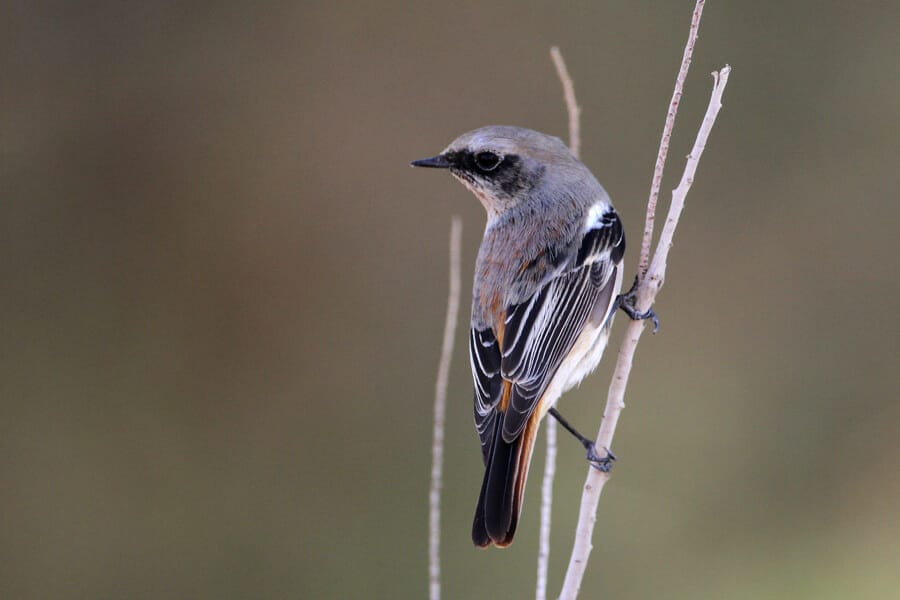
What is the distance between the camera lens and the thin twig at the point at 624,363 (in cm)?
281

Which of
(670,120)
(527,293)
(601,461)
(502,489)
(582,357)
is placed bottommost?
(502,489)

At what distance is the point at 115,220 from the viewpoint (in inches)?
257

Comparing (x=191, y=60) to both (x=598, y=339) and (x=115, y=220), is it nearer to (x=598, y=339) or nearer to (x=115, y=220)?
(x=115, y=220)

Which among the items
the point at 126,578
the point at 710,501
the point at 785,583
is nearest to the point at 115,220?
the point at 126,578

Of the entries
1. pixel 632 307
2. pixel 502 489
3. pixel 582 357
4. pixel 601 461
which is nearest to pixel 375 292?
pixel 582 357

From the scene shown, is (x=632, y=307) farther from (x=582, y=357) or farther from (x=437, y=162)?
(x=437, y=162)

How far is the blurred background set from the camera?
5.91m

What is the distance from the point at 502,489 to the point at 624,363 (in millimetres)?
490

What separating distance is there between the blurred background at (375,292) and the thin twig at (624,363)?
277cm

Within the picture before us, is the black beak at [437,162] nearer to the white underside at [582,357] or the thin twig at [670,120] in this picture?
the white underside at [582,357]

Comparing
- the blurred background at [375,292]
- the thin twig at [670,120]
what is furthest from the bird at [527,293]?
the blurred background at [375,292]

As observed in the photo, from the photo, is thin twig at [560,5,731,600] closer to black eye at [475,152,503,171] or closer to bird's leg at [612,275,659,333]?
bird's leg at [612,275,659,333]

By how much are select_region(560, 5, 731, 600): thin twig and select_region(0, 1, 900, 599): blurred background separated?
9.09 feet

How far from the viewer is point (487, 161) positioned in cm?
374
